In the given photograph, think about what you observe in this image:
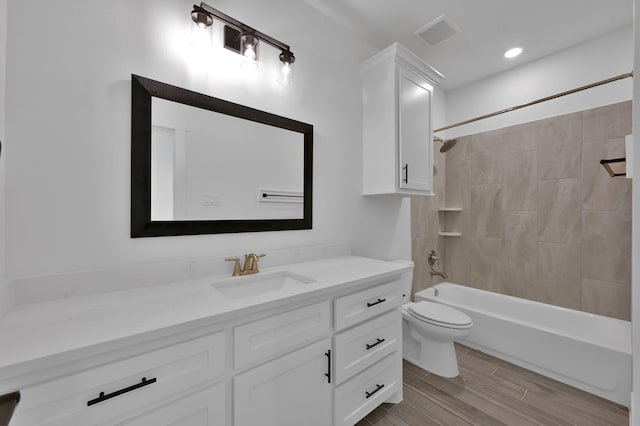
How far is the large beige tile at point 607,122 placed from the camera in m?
2.06

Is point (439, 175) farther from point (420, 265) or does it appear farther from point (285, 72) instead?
point (285, 72)

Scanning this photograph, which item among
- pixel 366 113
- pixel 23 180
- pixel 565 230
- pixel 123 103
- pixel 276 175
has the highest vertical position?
pixel 366 113

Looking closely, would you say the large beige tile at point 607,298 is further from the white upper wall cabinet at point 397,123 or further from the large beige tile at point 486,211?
the white upper wall cabinet at point 397,123

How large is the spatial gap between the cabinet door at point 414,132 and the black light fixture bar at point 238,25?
0.88 metres

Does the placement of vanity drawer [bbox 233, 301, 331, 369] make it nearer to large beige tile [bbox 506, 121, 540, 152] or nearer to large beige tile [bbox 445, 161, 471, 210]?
large beige tile [bbox 445, 161, 471, 210]

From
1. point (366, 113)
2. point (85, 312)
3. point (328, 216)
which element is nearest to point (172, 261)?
point (85, 312)

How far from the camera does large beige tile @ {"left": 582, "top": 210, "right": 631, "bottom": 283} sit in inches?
80.5

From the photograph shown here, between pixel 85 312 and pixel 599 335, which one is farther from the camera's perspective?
pixel 599 335

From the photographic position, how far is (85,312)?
2.84 feet

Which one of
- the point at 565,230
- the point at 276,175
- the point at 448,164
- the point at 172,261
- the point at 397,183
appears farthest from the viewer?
the point at 448,164

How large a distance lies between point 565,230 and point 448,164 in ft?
4.22

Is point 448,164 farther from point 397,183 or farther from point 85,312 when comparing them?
point 85,312

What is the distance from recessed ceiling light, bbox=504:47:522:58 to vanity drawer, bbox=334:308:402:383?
8.38 feet

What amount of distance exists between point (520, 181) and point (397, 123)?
1659 mm
